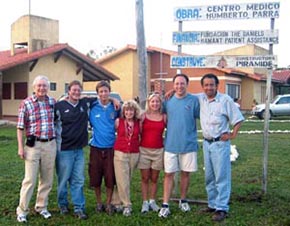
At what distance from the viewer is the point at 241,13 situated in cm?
752

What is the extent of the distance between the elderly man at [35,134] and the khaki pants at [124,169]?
0.84 m

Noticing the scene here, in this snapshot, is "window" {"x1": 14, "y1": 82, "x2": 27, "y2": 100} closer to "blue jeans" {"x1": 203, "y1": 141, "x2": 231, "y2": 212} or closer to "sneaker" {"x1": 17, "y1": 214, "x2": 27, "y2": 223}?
"sneaker" {"x1": 17, "y1": 214, "x2": 27, "y2": 223}

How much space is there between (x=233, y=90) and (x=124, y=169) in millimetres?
33925

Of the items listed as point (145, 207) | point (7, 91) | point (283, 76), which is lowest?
point (145, 207)

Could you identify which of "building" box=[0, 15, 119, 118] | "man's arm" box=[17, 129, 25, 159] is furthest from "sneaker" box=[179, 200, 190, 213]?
"building" box=[0, 15, 119, 118]

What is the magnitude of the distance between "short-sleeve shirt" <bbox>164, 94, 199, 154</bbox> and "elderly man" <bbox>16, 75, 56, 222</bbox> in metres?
1.52

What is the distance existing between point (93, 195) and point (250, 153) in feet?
21.6

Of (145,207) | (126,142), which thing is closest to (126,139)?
(126,142)

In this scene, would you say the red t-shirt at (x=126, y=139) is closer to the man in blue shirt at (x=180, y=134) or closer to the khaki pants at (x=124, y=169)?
the khaki pants at (x=124, y=169)

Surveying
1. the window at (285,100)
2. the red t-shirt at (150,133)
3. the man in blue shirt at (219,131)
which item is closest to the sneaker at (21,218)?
the red t-shirt at (150,133)

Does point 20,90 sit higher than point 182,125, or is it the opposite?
point 20,90

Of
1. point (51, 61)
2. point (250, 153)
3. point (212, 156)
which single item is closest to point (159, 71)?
point (51, 61)

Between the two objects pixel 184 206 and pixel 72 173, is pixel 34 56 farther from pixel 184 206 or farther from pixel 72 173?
pixel 184 206

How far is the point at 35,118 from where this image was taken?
19.9 ft
